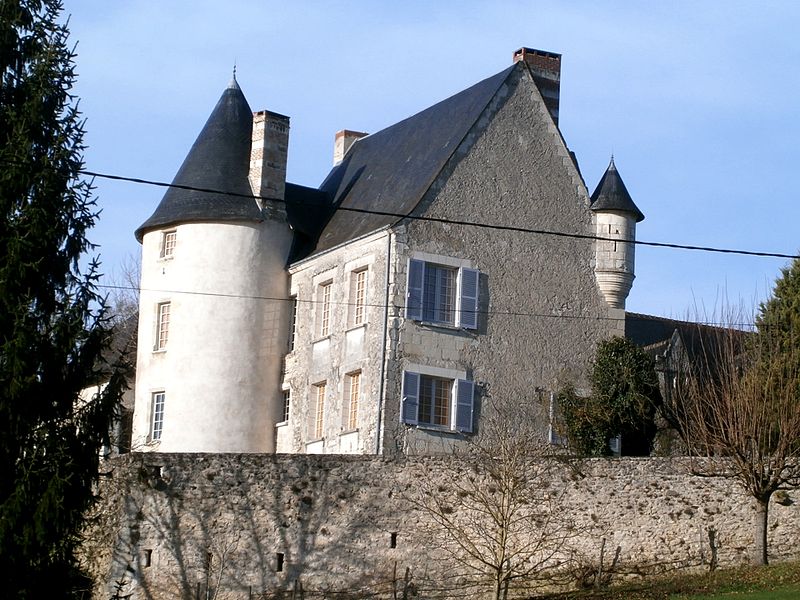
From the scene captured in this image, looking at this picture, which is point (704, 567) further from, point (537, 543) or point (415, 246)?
point (415, 246)

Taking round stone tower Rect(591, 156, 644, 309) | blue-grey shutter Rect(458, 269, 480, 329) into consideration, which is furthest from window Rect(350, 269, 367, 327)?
round stone tower Rect(591, 156, 644, 309)

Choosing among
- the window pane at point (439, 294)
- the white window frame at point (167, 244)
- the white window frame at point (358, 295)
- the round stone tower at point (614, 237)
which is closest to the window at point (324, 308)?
the white window frame at point (358, 295)

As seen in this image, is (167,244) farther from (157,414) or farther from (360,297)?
(360,297)

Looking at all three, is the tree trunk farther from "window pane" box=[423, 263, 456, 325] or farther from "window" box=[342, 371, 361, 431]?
"window" box=[342, 371, 361, 431]

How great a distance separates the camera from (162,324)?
3606 cm

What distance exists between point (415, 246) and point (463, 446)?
4.20m

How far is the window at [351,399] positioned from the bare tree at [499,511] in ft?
13.4

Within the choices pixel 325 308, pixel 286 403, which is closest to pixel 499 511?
pixel 325 308

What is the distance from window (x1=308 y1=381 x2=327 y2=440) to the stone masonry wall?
17.0 feet

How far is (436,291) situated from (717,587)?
921 cm

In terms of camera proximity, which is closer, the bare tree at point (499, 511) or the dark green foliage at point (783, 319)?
the bare tree at point (499, 511)

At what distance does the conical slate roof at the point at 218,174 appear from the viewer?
3553 cm

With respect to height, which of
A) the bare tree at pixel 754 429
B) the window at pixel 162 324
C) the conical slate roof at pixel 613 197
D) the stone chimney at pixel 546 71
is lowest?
the bare tree at pixel 754 429

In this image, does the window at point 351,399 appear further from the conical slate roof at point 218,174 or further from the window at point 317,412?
the conical slate roof at point 218,174
